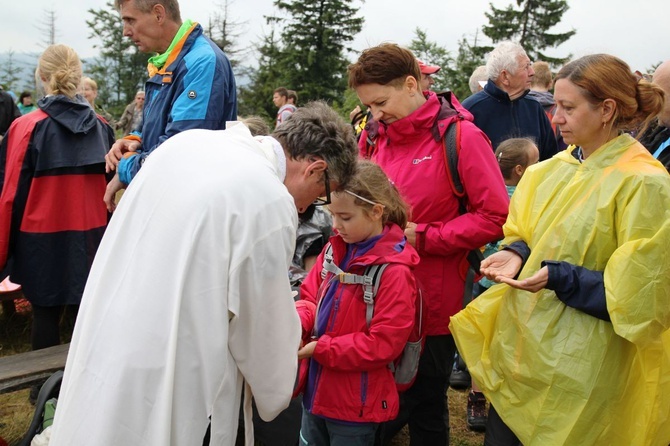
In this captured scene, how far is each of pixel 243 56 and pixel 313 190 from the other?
31884mm

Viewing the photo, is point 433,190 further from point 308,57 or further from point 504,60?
point 308,57

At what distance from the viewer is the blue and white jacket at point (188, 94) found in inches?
132

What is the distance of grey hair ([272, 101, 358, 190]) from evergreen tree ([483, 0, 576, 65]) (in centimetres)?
2944

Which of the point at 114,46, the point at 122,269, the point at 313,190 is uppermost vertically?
the point at 313,190

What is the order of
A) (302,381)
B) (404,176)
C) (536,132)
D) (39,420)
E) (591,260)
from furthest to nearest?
(536,132) → (39,420) → (404,176) → (302,381) → (591,260)

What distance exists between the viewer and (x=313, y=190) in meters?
2.14

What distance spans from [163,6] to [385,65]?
1.48 metres

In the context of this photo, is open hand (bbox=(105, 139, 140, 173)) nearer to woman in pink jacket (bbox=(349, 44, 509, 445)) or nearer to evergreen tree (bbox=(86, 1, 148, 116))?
woman in pink jacket (bbox=(349, 44, 509, 445))

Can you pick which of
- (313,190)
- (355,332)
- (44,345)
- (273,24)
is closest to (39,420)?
(44,345)

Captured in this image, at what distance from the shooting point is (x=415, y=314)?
109 inches

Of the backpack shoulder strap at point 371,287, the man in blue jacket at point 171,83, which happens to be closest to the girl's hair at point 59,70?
the man in blue jacket at point 171,83

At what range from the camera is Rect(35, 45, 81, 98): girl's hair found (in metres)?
4.13

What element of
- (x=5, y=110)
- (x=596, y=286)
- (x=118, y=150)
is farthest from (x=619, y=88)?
(x=5, y=110)

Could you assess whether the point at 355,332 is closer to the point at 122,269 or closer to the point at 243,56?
the point at 122,269
